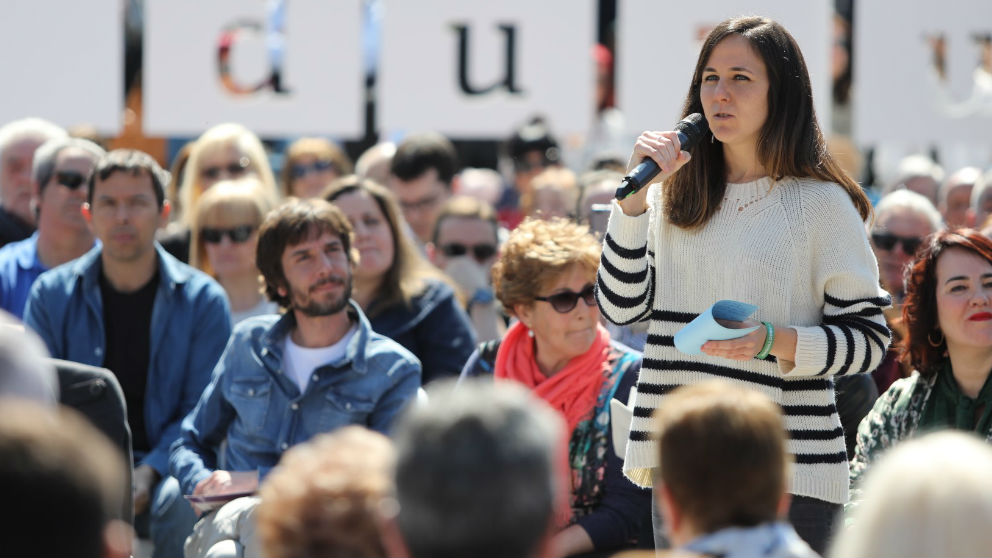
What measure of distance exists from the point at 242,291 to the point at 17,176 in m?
1.59

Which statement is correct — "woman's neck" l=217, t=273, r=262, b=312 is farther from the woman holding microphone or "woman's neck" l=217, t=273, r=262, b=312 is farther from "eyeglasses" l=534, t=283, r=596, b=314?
the woman holding microphone

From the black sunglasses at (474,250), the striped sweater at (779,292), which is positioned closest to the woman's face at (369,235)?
the black sunglasses at (474,250)

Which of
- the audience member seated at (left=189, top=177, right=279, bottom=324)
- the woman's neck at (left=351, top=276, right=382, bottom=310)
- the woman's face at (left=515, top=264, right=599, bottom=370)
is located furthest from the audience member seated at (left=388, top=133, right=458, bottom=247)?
the woman's face at (left=515, top=264, right=599, bottom=370)

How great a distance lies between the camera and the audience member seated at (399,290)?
5.65m

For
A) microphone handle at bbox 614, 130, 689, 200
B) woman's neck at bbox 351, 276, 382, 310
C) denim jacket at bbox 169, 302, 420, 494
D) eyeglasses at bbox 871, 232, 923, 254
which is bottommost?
denim jacket at bbox 169, 302, 420, 494

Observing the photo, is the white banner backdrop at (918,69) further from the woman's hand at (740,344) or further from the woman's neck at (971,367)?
the woman's hand at (740,344)

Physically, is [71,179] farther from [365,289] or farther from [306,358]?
[306,358]

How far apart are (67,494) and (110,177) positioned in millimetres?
3939

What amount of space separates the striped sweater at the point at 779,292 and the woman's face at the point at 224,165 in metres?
4.13

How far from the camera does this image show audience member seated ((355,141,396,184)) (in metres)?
8.13

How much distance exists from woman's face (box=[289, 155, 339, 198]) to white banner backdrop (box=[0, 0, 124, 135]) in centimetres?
109

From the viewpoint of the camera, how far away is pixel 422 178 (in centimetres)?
770

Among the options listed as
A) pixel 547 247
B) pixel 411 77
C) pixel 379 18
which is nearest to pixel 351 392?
pixel 547 247

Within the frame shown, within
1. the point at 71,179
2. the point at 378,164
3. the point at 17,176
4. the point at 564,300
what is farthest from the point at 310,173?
the point at 564,300
